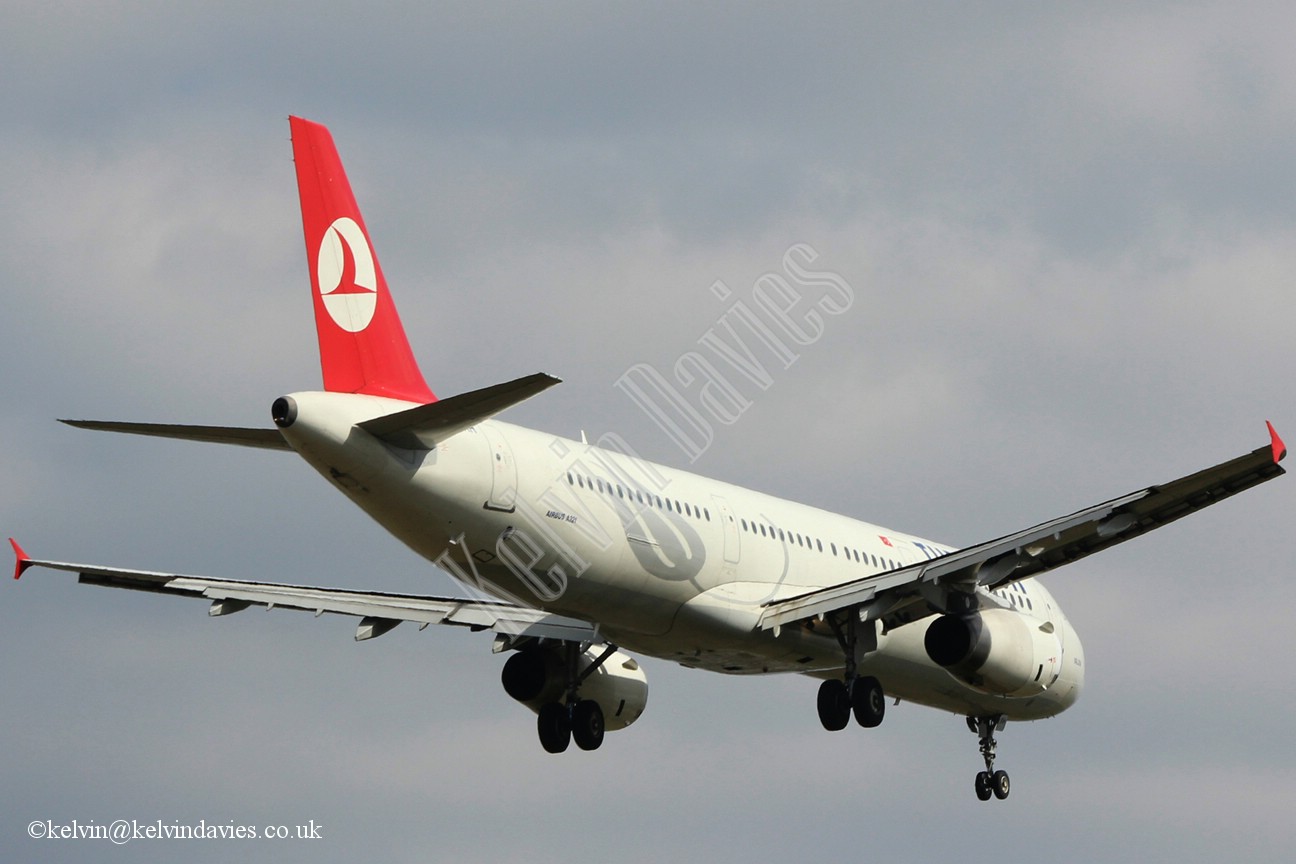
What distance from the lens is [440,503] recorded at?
24.9 m

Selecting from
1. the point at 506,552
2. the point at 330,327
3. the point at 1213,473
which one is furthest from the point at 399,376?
the point at 1213,473

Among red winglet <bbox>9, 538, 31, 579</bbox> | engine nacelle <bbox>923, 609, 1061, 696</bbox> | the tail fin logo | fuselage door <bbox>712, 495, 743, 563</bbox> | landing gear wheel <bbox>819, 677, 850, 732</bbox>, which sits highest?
engine nacelle <bbox>923, 609, 1061, 696</bbox>

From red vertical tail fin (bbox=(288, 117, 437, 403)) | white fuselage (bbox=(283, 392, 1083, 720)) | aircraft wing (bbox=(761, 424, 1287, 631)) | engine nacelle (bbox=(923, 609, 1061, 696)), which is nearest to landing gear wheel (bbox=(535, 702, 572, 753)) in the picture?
white fuselage (bbox=(283, 392, 1083, 720))

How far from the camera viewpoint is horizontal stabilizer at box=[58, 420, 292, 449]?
2212 cm

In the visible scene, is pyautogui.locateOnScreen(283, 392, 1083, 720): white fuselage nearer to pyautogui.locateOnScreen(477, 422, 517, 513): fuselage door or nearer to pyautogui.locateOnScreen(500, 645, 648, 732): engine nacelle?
pyautogui.locateOnScreen(477, 422, 517, 513): fuselage door

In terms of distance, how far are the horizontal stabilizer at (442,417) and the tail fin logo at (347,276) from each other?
2.06 metres

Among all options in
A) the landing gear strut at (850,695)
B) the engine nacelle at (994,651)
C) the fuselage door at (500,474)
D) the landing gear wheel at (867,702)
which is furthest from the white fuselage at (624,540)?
the engine nacelle at (994,651)

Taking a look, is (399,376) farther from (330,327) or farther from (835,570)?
(835,570)

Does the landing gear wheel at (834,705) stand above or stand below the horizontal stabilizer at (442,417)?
above

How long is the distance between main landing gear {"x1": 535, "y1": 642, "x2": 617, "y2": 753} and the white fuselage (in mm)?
2078

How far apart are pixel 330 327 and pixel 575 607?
5.86 meters

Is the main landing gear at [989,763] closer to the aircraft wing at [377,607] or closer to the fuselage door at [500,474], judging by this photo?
the aircraft wing at [377,607]

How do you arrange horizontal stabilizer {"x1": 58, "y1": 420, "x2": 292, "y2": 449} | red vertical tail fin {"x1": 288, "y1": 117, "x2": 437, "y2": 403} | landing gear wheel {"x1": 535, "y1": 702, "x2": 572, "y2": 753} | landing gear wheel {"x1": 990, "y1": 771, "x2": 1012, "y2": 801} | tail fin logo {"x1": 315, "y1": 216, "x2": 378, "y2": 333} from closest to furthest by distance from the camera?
1. horizontal stabilizer {"x1": 58, "y1": 420, "x2": 292, "y2": 449}
2. red vertical tail fin {"x1": 288, "y1": 117, "x2": 437, "y2": 403}
3. tail fin logo {"x1": 315, "y1": 216, "x2": 378, "y2": 333}
4. landing gear wheel {"x1": 535, "y1": 702, "x2": 572, "y2": 753}
5. landing gear wheel {"x1": 990, "y1": 771, "x2": 1012, "y2": 801}

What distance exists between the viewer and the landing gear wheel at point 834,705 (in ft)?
99.3
